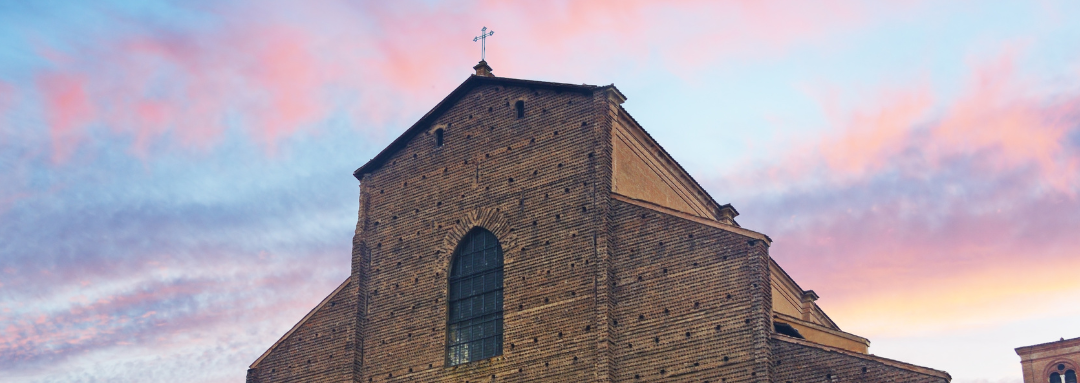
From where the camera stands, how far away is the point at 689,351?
69.9ft

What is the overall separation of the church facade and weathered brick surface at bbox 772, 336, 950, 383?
0.08 feet

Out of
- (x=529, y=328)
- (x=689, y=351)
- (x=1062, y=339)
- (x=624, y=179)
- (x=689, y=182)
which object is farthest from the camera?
(x=1062, y=339)

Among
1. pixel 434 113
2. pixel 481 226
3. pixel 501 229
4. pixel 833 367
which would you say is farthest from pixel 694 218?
pixel 434 113

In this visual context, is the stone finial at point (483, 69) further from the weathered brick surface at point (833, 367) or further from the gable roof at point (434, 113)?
the weathered brick surface at point (833, 367)

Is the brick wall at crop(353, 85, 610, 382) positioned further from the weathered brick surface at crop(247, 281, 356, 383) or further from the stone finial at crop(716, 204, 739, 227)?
the stone finial at crop(716, 204, 739, 227)

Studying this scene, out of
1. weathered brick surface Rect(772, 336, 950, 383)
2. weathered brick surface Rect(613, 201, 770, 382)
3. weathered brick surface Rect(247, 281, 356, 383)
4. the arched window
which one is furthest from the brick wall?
weathered brick surface Rect(772, 336, 950, 383)

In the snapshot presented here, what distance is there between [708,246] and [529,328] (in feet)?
13.5

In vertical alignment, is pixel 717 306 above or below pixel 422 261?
below

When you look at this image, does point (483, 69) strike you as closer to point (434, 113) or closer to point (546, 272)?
point (434, 113)

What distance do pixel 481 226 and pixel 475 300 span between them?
1657 mm

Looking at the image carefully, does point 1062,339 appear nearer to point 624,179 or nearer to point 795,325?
point 795,325

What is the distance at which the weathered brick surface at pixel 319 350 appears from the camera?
25867 mm

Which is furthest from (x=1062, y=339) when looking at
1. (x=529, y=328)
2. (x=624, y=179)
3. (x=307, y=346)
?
(x=307, y=346)

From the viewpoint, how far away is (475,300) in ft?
81.3
